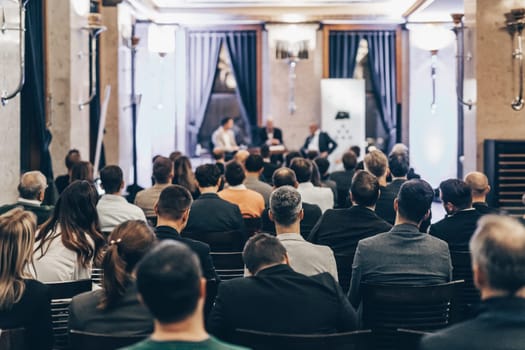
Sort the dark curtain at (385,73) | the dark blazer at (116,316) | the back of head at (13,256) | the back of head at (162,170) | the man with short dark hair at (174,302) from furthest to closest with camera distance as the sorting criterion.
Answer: the dark curtain at (385,73) < the back of head at (162,170) < the back of head at (13,256) < the dark blazer at (116,316) < the man with short dark hair at (174,302)

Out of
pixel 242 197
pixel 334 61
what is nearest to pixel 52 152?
pixel 242 197

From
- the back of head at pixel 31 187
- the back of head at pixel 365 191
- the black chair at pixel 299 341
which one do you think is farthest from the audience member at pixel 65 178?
the black chair at pixel 299 341

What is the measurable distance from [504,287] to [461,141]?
12375 mm

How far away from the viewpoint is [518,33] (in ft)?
28.1

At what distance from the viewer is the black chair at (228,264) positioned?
429 cm

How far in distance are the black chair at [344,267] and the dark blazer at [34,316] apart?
1.58 metres

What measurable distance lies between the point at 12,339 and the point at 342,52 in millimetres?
12825

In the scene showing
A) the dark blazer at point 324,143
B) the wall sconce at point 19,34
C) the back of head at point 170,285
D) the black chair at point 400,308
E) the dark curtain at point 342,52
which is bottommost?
the black chair at point 400,308

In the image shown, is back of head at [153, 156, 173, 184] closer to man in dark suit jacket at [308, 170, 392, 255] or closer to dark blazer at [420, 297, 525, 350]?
man in dark suit jacket at [308, 170, 392, 255]

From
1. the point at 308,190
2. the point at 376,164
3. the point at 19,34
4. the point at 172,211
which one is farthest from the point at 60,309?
the point at 19,34

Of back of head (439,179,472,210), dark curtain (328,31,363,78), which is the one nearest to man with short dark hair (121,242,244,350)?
back of head (439,179,472,210)

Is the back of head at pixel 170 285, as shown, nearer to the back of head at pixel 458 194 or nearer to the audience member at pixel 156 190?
the back of head at pixel 458 194

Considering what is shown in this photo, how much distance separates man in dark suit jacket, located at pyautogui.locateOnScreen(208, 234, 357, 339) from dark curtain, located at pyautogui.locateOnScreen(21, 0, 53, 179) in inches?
216

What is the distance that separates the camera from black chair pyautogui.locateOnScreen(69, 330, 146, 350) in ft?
8.06
